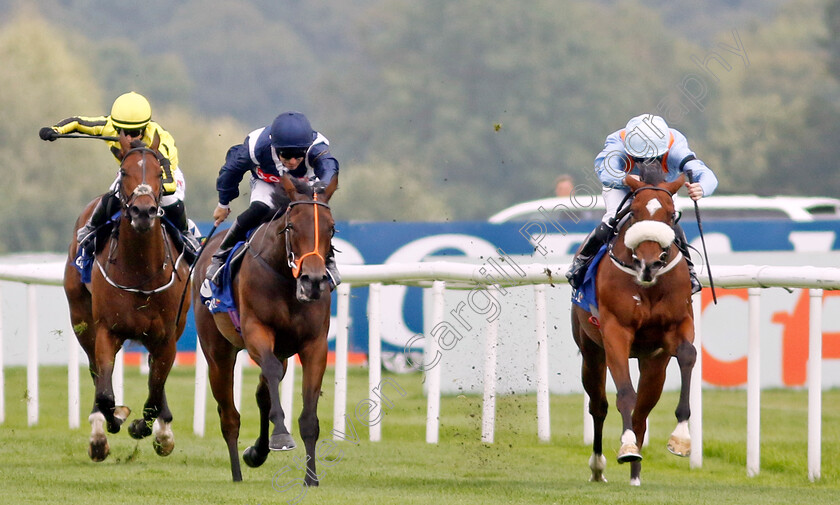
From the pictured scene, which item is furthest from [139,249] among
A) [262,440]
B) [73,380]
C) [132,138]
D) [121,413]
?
[73,380]

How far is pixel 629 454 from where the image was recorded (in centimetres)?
701

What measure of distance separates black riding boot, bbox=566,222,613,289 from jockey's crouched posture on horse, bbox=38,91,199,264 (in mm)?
2463

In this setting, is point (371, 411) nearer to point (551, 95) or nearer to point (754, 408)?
point (754, 408)

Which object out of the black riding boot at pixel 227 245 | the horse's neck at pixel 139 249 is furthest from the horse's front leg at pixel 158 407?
the black riding boot at pixel 227 245

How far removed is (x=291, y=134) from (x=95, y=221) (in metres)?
1.88

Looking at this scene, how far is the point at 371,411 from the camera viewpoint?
1037 cm

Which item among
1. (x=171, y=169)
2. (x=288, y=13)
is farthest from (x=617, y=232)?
(x=288, y=13)

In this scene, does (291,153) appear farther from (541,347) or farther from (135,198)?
(541,347)

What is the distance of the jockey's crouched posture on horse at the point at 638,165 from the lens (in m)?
7.81

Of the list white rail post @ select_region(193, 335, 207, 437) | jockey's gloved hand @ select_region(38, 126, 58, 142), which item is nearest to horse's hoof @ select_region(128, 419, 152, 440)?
white rail post @ select_region(193, 335, 207, 437)

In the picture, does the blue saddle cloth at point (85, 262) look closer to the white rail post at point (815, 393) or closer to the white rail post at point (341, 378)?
the white rail post at point (341, 378)

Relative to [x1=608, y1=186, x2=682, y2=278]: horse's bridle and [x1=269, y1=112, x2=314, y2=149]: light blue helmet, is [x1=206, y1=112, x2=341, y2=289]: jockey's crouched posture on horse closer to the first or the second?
[x1=269, y1=112, x2=314, y2=149]: light blue helmet

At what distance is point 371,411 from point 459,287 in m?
1.19

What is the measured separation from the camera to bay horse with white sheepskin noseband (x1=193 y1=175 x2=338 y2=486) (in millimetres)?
7160
